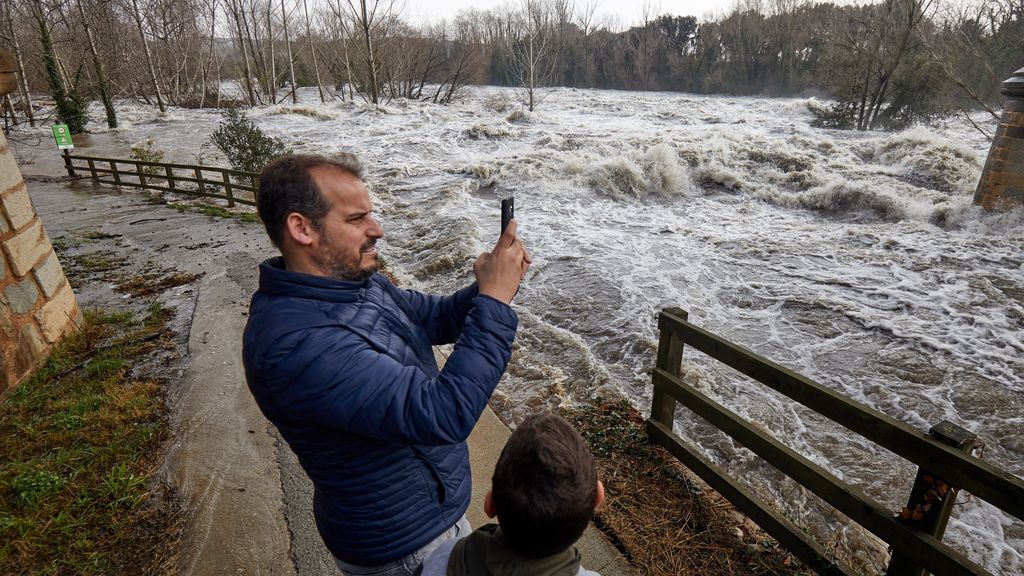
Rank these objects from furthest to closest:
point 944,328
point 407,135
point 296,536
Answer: point 407,135 < point 944,328 < point 296,536

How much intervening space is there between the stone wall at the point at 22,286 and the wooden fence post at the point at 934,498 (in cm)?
576

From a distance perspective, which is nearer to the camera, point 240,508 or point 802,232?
point 240,508

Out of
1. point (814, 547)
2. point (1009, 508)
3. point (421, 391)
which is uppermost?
point (421, 391)

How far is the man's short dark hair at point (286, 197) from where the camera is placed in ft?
4.38

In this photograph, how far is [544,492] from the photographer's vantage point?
3.83 ft

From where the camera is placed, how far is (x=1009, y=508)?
1.76 m

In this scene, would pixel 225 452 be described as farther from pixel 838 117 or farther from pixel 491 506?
pixel 838 117

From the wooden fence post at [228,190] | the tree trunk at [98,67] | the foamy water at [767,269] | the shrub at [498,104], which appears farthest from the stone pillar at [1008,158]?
the tree trunk at [98,67]

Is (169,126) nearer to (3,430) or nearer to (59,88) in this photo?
(59,88)

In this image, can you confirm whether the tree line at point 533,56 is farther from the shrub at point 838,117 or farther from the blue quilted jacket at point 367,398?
Answer: the blue quilted jacket at point 367,398

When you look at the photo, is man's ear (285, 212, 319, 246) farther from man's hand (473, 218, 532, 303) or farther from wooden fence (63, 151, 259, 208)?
wooden fence (63, 151, 259, 208)

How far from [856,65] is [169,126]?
29.8 m

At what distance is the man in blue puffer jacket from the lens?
1.22m

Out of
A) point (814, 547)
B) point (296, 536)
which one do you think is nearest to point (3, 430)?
point (296, 536)
